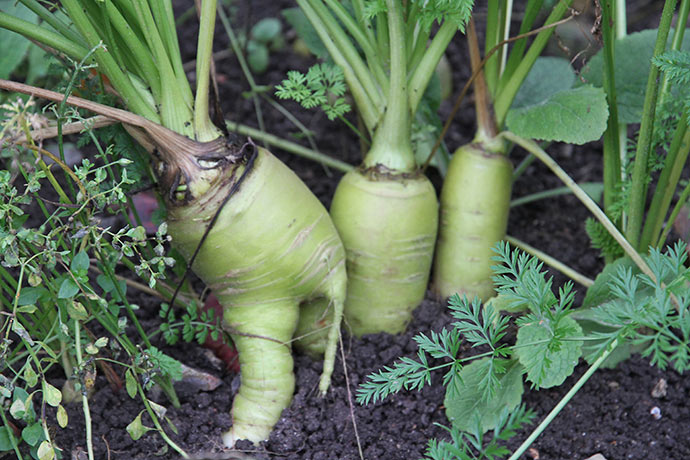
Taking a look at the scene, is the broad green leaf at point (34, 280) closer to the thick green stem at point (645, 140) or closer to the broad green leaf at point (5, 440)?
the broad green leaf at point (5, 440)

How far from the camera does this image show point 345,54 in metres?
1.30

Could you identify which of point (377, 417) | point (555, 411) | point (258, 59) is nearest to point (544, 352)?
point (555, 411)

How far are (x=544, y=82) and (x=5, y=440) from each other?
50.0 inches

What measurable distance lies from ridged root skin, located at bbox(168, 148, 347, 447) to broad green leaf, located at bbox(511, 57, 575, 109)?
1.95 feet

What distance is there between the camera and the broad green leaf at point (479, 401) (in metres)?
1.15

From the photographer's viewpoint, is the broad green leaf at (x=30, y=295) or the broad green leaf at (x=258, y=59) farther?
the broad green leaf at (x=258, y=59)

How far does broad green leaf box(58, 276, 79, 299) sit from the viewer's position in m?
0.96

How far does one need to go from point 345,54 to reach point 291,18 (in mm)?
425

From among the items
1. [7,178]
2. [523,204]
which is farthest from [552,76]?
[7,178]

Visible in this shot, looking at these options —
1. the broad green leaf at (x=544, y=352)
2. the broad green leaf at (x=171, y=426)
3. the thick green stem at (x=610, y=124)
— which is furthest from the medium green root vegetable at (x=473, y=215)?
the broad green leaf at (x=171, y=426)

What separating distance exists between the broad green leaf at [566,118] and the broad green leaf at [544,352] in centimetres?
32

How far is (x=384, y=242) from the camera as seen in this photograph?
1316mm

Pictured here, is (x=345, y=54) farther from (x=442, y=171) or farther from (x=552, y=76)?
(x=552, y=76)

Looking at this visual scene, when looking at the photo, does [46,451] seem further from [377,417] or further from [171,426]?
[377,417]
